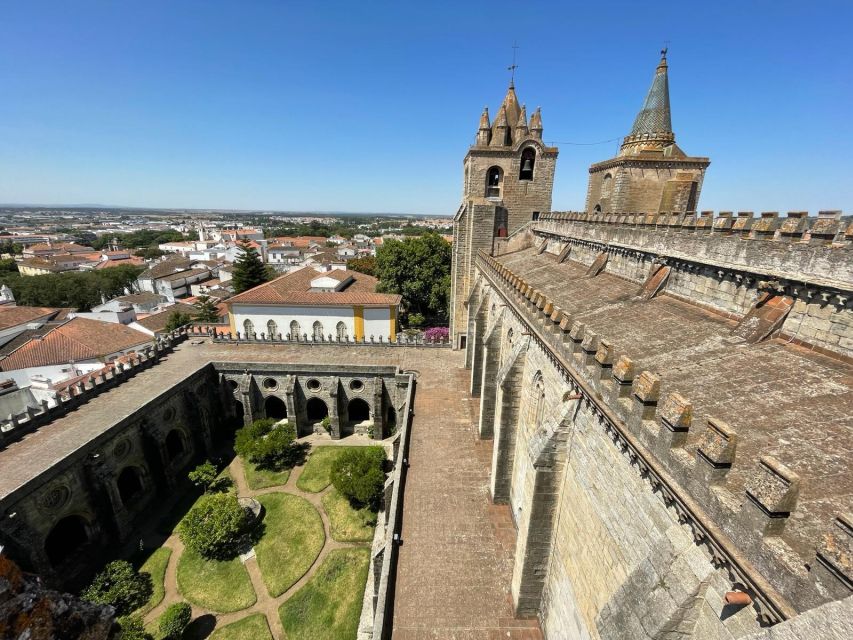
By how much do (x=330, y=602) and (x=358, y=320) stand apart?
20861mm

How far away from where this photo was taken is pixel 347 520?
19.0 m

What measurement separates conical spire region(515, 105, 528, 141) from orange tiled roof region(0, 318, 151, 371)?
34595 mm

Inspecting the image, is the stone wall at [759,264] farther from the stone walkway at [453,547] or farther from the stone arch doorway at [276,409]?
the stone arch doorway at [276,409]

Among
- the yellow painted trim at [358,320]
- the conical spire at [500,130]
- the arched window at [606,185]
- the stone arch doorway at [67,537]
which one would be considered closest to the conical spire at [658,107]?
the arched window at [606,185]

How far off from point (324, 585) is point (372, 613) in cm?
267

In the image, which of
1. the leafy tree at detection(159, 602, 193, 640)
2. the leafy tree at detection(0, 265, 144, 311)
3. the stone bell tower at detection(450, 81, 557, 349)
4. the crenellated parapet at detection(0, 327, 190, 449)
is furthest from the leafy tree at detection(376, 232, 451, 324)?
the leafy tree at detection(0, 265, 144, 311)

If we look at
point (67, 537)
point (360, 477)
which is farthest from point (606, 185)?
point (67, 537)

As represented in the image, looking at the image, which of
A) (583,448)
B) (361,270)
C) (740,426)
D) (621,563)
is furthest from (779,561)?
(361,270)

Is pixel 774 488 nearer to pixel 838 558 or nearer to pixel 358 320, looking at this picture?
pixel 838 558

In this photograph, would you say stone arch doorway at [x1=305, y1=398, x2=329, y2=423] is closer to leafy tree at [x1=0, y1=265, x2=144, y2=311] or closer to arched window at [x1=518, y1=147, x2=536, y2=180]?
arched window at [x1=518, y1=147, x2=536, y2=180]

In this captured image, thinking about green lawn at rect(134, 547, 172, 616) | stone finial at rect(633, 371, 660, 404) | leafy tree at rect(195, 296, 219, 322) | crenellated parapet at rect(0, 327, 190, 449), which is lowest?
green lawn at rect(134, 547, 172, 616)

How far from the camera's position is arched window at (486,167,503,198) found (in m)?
27.6

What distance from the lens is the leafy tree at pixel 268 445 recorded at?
2206cm

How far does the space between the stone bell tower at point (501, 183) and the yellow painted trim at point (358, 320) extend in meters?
8.92
